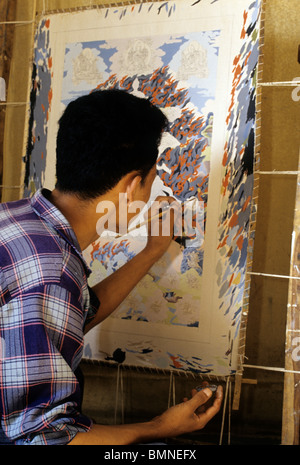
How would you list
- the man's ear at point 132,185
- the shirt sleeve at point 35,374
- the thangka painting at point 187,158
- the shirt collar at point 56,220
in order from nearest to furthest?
the shirt sleeve at point 35,374
the shirt collar at point 56,220
the man's ear at point 132,185
the thangka painting at point 187,158

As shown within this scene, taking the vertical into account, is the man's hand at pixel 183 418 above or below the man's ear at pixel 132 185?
below

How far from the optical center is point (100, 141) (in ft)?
4.11

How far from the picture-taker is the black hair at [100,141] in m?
1.26

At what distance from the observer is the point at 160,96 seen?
69.1 inches

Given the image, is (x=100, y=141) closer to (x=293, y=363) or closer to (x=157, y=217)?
(x=157, y=217)

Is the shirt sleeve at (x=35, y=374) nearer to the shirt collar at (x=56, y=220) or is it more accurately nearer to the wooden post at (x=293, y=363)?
the shirt collar at (x=56, y=220)

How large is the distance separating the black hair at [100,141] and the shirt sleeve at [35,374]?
33cm

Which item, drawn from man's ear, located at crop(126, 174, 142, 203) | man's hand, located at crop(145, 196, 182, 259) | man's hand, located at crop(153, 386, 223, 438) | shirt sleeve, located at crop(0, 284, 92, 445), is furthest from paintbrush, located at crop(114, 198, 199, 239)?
shirt sleeve, located at crop(0, 284, 92, 445)

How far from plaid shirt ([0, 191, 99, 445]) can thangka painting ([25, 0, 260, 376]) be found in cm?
62

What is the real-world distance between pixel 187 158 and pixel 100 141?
519 mm

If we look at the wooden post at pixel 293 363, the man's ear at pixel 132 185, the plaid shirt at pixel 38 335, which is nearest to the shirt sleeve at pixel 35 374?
the plaid shirt at pixel 38 335

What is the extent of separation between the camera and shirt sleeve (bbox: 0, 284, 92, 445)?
1.03m
